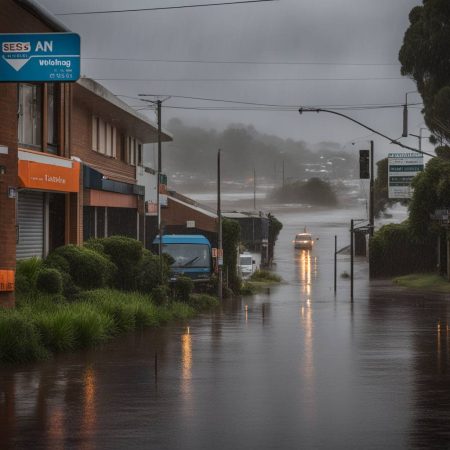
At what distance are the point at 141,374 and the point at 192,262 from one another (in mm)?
26810

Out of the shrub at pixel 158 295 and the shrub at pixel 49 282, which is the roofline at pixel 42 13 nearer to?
the shrub at pixel 49 282

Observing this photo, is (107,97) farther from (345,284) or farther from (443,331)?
(345,284)

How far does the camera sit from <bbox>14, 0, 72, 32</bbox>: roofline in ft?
78.4

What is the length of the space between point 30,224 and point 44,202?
123cm

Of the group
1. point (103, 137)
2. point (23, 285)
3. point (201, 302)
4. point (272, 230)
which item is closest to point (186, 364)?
point (23, 285)

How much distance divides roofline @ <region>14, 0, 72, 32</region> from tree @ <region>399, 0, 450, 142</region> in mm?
31508

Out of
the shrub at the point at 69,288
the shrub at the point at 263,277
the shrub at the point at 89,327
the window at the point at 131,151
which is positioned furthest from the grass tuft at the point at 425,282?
the shrub at the point at 89,327

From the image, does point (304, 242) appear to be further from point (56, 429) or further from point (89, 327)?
point (56, 429)

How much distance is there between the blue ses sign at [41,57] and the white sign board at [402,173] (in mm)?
48435

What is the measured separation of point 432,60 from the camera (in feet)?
185

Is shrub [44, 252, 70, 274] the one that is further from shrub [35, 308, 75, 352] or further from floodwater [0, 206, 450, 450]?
shrub [35, 308, 75, 352]

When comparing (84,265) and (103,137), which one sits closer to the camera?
(84,265)

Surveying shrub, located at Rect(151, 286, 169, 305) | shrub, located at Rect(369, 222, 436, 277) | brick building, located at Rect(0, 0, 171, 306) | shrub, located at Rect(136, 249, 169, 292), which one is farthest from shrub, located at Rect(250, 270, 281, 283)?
shrub, located at Rect(151, 286, 169, 305)

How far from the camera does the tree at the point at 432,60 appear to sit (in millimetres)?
54844
